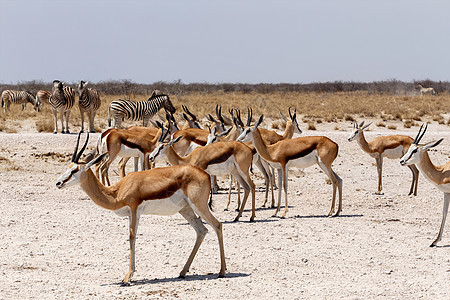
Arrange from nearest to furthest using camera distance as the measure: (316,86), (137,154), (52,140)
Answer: (137,154) → (52,140) → (316,86)

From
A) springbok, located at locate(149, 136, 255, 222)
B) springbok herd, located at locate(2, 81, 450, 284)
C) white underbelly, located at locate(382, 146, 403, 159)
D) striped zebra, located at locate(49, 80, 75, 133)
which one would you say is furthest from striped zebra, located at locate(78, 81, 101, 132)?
springbok, located at locate(149, 136, 255, 222)

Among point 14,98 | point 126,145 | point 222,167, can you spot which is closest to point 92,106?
point 126,145

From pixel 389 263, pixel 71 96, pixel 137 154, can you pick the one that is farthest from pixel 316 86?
pixel 389 263

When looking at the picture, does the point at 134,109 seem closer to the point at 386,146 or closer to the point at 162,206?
the point at 386,146

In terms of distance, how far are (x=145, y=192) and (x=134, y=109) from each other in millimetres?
15389

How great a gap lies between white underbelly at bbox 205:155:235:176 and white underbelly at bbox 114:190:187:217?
3.65 meters

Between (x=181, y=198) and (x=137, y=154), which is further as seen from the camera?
(x=137, y=154)

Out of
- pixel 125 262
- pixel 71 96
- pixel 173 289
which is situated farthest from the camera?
pixel 71 96

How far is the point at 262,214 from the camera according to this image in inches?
480

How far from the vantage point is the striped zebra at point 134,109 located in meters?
22.1

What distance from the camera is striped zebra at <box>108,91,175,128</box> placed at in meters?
22.1

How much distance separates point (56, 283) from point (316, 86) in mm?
61223

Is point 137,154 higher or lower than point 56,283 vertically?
higher

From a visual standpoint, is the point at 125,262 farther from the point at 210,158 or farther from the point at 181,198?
the point at 210,158
